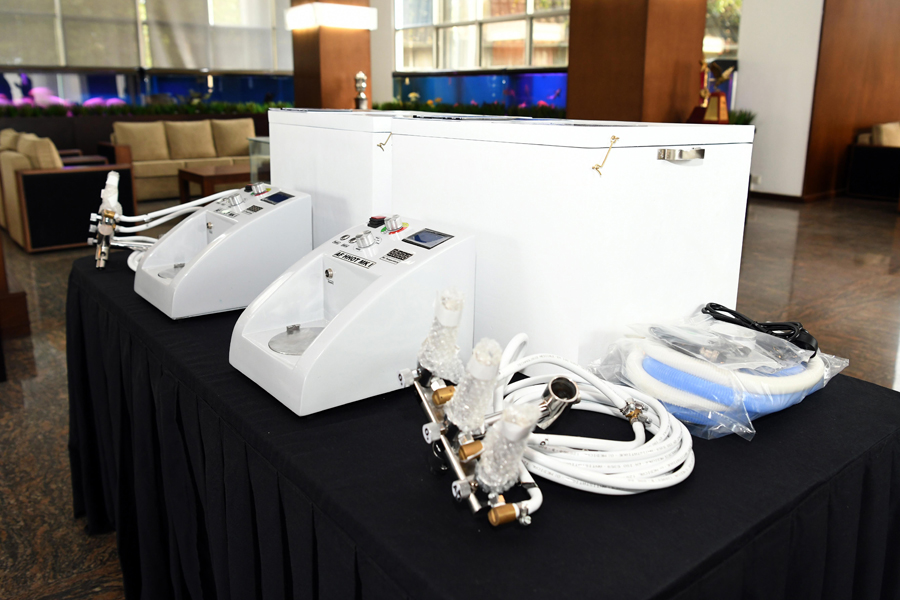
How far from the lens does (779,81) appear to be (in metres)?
7.62

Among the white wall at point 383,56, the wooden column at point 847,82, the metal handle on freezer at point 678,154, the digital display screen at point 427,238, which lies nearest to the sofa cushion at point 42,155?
the digital display screen at point 427,238

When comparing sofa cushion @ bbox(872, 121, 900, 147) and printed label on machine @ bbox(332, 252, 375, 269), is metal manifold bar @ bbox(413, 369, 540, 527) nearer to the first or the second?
printed label on machine @ bbox(332, 252, 375, 269)

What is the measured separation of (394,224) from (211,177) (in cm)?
517

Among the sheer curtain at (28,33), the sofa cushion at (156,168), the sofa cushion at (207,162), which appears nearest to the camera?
the sofa cushion at (156,168)

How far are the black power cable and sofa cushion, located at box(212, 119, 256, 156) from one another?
7637mm

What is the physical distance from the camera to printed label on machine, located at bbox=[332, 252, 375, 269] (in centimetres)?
95

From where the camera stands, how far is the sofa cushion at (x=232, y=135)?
25.7 feet

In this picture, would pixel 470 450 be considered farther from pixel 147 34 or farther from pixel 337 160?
pixel 147 34

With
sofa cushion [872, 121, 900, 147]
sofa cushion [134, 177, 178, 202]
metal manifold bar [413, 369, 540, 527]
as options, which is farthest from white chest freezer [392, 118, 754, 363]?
sofa cushion [872, 121, 900, 147]

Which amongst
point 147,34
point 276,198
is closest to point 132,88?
point 147,34

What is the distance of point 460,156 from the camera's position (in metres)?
1.06

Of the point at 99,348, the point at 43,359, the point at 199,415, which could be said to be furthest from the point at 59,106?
the point at 199,415

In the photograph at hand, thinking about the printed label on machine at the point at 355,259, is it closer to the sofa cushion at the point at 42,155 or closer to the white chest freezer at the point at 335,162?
the white chest freezer at the point at 335,162

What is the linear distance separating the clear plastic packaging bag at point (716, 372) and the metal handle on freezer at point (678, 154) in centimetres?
24
